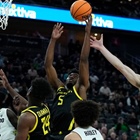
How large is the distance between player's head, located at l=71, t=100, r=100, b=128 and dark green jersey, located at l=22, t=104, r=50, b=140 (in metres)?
0.77

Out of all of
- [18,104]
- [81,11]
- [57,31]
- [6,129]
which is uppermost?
[81,11]

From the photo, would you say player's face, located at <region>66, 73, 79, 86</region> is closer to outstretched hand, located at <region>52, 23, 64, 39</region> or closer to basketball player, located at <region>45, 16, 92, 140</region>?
basketball player, located at <region>45, 16, 92, 140</region>

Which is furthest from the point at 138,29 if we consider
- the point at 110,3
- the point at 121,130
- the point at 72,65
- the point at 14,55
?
the point at 121,130

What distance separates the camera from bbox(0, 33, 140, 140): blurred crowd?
13.8 meters

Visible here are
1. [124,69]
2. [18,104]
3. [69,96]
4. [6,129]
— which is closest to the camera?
[124,69]

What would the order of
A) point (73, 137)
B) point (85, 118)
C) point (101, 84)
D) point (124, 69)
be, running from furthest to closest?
point (101, 84), point (124, 69), point (85, 118), point (73, 137)

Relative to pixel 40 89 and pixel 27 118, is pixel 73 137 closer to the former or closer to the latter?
pixel 27 118

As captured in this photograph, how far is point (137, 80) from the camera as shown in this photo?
3951 mm

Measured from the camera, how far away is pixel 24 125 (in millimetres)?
4402

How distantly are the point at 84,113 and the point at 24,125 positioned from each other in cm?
87

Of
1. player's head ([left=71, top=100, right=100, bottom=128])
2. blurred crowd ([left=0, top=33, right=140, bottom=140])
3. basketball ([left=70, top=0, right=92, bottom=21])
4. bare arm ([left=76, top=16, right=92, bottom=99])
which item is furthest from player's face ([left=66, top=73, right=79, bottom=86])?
blurred crowd ([left=0, top=33, right=140, bottom=140])

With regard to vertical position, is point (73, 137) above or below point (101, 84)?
below

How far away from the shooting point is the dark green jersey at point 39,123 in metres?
4.51

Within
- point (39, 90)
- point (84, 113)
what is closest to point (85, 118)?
point (84, 113)
